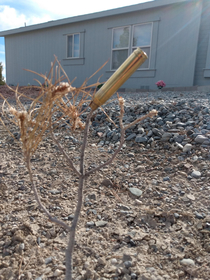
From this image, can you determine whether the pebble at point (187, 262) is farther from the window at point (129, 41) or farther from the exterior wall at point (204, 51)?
the window at point (129, 41)

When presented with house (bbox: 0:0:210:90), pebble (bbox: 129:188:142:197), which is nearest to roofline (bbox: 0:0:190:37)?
house (bbox: 0:0:210:90)

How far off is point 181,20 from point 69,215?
7847 millimetres

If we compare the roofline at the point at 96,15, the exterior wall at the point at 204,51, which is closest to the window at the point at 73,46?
the roofline at the point at 96,15

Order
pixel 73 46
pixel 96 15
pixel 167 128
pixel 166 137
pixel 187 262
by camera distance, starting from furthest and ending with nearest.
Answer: pixel 73 46 → pixel 96 15 → pixel 167 128 → pixel 166 137 → pixel 187 262

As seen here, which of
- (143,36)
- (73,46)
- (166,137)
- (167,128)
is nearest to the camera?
(166,137)

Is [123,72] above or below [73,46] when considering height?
below

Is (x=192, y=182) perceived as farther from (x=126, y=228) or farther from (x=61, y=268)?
(x=61, y=268)

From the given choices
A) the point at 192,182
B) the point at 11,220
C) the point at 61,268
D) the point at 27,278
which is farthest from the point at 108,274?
the point at 192,182

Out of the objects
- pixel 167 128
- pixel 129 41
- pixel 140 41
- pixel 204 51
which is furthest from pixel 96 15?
pixel 167 128

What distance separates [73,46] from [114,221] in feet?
32.6

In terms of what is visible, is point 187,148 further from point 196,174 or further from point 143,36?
point 143,36

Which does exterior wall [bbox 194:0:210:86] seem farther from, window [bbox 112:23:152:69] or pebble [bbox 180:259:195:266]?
pebble [bbox 180:259:195:266]

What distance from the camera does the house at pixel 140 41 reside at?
23.7 feet

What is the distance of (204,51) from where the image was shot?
728cm
